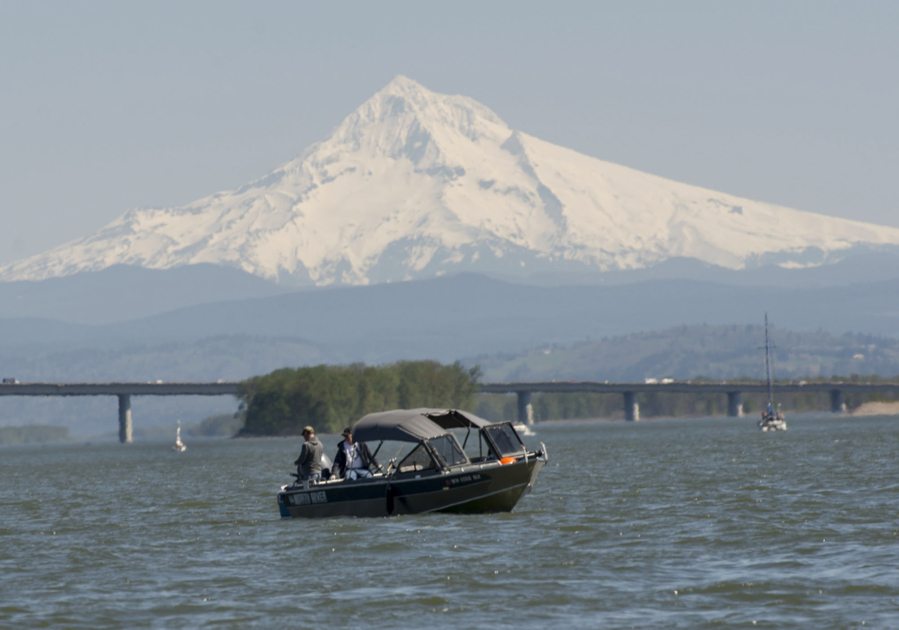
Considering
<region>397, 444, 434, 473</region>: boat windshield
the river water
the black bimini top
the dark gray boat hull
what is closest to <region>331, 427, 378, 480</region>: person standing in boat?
the black bimini top

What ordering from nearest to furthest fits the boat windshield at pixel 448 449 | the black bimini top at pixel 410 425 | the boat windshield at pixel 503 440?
1. the black bimini top at pixel 410 425
2. the boat windshield at pixel 448 449
3. the boat windshield at pixel 503 440

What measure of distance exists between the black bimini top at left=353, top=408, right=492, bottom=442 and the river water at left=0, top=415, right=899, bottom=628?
2.65m

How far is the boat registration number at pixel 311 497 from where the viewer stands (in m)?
66.8

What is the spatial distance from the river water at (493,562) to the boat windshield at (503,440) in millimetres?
2182

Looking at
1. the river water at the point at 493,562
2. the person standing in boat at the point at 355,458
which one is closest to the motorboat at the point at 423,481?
the person standing in boat at the point at 355,458

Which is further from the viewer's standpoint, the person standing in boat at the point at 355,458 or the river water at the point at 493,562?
the person standing in boat at the point at 355,458

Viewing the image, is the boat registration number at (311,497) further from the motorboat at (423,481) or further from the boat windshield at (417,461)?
the boat windshield at (417,461)

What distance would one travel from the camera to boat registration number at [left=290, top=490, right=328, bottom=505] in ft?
219

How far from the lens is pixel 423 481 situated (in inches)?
2586

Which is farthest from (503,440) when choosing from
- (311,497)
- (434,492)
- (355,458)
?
(311,497)

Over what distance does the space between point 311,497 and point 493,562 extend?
16.1m

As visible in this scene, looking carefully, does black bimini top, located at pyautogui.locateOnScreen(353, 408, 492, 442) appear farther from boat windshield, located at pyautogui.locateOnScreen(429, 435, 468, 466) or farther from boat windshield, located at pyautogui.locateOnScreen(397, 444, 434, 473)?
boat windshield, located at pyautogui.locateOnScreen(397, 444, 434, 473)

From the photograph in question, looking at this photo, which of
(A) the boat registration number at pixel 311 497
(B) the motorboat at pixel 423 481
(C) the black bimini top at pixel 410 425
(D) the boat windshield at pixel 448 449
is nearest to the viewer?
(B) the motorboat at pixel 423 481

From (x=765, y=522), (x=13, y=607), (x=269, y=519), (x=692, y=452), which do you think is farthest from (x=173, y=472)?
(x=13, y=607)
